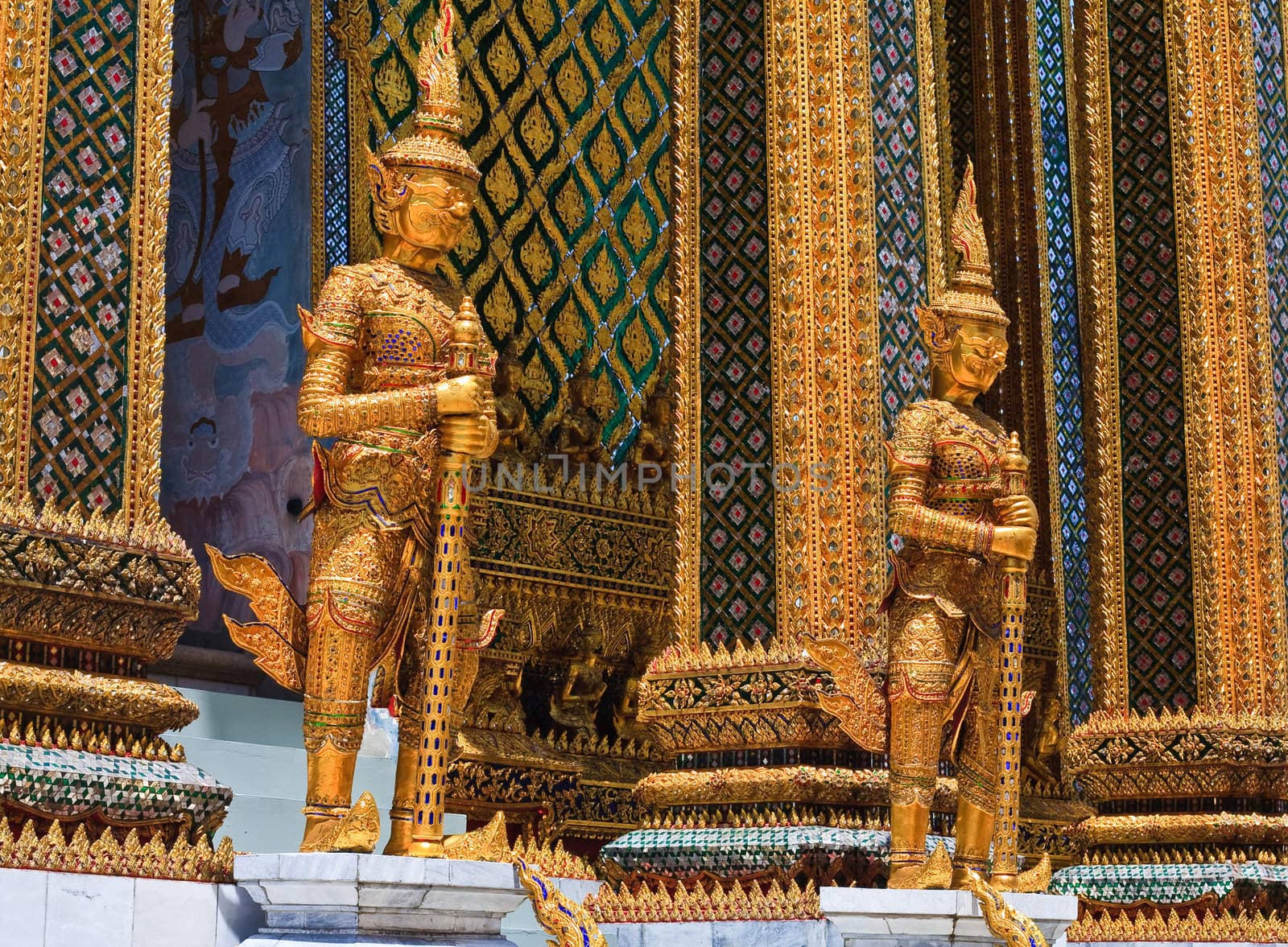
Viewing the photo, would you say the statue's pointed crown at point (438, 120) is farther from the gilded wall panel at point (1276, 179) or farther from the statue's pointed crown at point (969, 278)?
the gilded wall panel at point (1276, 179)

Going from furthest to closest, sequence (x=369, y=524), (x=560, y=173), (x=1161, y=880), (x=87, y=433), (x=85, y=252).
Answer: (x=560, y=173) → (x=1161, y=880) → (x=85, y=252) → (x=87, y=433) → (x=369, y=524)

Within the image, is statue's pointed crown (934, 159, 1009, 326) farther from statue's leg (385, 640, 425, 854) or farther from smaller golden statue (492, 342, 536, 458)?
smaller golden statue (492, 342, 536, 458)

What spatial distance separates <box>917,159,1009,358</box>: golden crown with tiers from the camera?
6867 mm

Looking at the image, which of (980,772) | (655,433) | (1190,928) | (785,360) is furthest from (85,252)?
(1190,928)

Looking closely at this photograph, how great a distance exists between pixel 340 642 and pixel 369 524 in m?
0.31

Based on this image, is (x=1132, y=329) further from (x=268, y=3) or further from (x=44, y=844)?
(x=44, y=844)

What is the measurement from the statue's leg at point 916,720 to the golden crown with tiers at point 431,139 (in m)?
1.98

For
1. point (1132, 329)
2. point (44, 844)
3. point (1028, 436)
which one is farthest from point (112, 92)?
point (1028, 436)

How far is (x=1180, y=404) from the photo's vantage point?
30.4ft

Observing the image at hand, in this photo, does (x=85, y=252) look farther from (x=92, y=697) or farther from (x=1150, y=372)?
(x=1150, y=372)

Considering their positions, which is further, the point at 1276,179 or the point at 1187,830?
the point at 1276,179

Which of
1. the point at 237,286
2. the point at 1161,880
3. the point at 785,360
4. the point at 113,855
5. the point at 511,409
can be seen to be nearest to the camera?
the point at 113,855

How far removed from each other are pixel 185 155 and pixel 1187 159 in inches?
173

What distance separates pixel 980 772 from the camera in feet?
21.9
